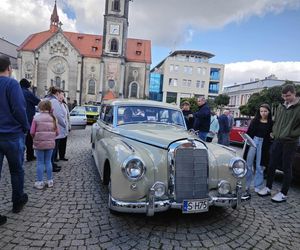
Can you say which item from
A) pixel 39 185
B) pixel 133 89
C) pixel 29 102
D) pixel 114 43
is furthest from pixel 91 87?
pixel 39 185

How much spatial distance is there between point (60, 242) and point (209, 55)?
72544mm

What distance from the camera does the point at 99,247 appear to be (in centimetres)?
302

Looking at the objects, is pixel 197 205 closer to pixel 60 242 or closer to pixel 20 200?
pixel 60 242

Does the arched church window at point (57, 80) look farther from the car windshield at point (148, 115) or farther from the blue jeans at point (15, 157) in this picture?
the blue jeans at point (15, 157)

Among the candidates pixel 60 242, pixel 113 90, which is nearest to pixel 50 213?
pixel 60 242

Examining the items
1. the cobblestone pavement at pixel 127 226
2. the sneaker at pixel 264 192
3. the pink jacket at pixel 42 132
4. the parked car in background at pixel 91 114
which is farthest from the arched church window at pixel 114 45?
the sneaker at pixel 264 192

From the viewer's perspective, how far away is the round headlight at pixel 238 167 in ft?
12.8

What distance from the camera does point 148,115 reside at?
535 centimetres

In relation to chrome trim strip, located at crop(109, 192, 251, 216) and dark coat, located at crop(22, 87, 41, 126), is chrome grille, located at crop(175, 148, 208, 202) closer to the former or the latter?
chrome trim strip, located at crop(109, 192, 251, 216)

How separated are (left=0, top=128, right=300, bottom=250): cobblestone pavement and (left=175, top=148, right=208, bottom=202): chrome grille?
1.72ft

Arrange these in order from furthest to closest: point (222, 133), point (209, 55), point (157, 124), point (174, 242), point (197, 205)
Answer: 1. point (209, 55)
2. point (222, 133)
3. point (157, 124)
4. point (197, 205)
5. point (174, 242)

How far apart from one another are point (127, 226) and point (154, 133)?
159 cm

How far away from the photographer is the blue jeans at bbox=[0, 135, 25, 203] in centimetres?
349

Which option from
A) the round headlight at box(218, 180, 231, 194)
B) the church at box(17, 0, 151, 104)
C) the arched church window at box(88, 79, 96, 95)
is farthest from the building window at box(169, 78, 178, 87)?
the round headlight at box(218, 180, 231, 194)
